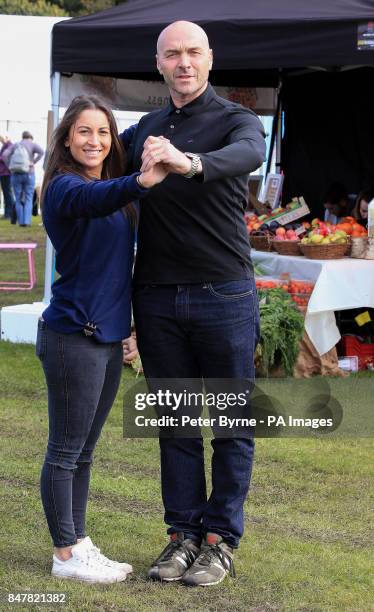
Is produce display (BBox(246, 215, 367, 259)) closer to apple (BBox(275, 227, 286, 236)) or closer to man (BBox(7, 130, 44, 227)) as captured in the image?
apple (BBox(275, 227, 286, 236))

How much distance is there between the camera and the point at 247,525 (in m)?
4.39

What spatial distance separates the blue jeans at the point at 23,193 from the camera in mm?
19172

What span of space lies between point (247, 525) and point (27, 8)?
1673 inches

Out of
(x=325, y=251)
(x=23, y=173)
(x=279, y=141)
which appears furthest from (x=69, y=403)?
(x=23, y=173)

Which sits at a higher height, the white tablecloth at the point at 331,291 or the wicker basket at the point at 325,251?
the wicker basket at the point at 325,251

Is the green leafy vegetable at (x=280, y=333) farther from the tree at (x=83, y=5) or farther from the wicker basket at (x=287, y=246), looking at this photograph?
the tree at (x=83, y=5)

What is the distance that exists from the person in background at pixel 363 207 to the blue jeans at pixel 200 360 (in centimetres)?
509

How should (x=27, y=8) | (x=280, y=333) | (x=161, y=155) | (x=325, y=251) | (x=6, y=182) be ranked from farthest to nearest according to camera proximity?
(x=27, y=8), (x=6, y=182), (x=325, y=251), (x=280, y=333), (x=161, y=155)

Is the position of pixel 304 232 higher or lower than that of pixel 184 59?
lower

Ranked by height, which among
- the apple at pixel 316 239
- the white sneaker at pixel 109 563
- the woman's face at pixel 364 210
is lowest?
the white sneaker at pixel 109 563

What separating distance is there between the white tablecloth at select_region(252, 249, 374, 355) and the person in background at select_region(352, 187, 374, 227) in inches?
47.8

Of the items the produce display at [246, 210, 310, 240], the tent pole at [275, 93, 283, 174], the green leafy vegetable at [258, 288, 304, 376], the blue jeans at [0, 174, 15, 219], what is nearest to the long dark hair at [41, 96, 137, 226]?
the green leafy vegetable at [258, 288, 304, 376]

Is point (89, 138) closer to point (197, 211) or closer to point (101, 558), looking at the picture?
point (197, 211)

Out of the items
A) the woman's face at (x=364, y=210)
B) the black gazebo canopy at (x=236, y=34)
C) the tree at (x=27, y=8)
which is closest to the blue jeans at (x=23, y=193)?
the black gazebo canopy at (x=236, y=34)
